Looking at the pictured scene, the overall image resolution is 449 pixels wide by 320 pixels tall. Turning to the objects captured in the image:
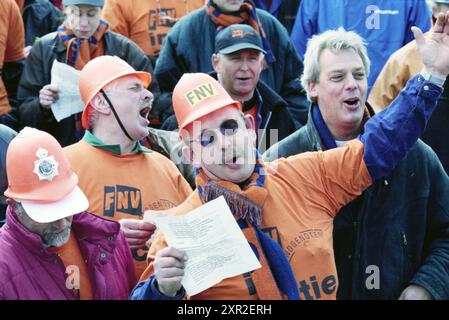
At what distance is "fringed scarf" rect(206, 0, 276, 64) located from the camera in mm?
7340

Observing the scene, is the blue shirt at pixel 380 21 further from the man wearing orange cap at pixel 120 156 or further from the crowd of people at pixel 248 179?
the man wearing orange cap at pixel 120 156

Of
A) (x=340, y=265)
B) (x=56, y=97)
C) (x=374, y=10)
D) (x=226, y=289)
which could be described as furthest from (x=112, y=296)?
(x=374, y=10)

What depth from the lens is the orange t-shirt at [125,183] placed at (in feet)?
17.5

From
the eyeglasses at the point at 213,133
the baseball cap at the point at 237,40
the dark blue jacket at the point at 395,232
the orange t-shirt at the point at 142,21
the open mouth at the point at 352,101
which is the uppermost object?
the eyeglasses at the point at 213,133

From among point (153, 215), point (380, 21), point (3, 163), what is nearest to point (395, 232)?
point (153, 215)

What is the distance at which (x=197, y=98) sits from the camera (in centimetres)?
455

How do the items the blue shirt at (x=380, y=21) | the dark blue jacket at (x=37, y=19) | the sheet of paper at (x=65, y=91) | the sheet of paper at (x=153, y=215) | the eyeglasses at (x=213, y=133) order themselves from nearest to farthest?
the eyeglasses at (x=213, y=133) < the sheet of paper at (x=153, y=215) < the sheet of paper at (x=65, y=91) < the blue shirt at (x=380, y=21) < the dark blue jacket at (x=37, y=19)

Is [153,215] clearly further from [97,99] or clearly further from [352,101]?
[352,101]

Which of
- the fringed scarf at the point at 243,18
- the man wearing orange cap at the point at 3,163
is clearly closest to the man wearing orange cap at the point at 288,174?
the man wearing orange cap at the point at 3,163

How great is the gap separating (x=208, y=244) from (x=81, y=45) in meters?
3.51

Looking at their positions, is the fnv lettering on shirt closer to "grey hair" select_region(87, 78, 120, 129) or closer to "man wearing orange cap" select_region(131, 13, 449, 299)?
"man wearing orange cap" select_region(131, 13, 449, 299)

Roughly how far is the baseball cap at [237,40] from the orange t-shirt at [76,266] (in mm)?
2626

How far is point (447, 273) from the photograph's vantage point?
500 centimetres
